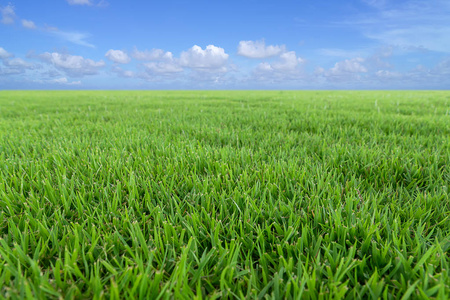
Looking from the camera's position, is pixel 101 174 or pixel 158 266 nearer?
pixel 158 266

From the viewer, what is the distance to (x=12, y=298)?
86 centimetres

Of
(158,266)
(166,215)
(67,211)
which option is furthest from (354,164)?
(67,211)

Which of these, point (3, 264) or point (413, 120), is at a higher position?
point (413, 120)

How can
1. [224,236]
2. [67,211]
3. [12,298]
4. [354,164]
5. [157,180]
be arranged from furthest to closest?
[354,164] < [157,180] < [67,211] < [224,236] < [12,298]

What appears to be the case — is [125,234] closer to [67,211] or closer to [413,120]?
[67,211]

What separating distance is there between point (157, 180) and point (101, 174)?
45 centimetres

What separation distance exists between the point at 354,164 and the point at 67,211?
213 cm

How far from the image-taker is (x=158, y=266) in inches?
41.1

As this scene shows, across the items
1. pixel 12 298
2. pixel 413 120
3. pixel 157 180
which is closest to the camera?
pixel 12 298

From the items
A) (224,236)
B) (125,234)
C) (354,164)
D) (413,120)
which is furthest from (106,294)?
(413,120)

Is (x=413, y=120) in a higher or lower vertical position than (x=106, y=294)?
higher

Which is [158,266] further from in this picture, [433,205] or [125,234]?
[433,205]

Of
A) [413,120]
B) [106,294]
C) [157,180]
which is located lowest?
[106,294]

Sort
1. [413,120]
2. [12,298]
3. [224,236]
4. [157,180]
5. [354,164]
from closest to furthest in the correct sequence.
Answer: [12,298]
[224,236]
[157,180]
[354,164]
[413,120]
